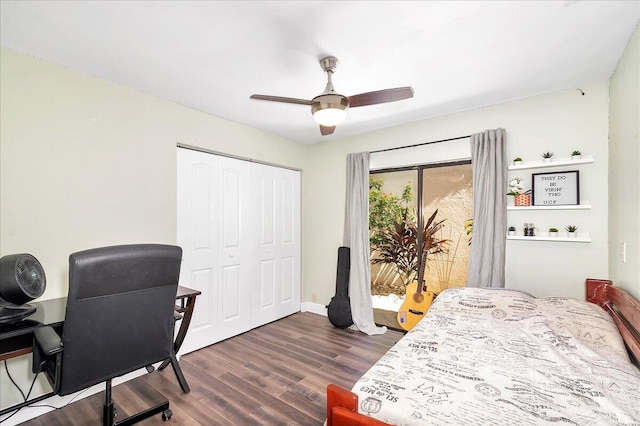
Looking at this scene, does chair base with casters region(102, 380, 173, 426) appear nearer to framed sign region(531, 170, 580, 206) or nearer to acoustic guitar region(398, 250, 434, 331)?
acoustic guitar region(398, 250, 434, 331)

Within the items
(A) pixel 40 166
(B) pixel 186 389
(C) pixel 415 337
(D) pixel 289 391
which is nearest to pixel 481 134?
(C) pixel 415 337

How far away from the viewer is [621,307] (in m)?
1.93

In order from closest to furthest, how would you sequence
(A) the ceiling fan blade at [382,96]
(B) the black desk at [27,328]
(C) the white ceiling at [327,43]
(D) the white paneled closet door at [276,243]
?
(B) the black desk at [27,328], (C) the white ceiling at [327,43], (A) the ceiling fan blade at [382,96], (D) the white paneled closet door at [276,243]

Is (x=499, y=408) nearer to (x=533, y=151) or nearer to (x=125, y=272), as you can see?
(x=125, y=272)

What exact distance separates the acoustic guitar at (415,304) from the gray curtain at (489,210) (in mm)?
→ 559

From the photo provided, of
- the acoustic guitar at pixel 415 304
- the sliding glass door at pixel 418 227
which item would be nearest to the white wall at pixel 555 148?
the sliding glass door at pixel 418 227

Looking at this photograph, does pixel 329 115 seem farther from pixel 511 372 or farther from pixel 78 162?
pixel 78 162

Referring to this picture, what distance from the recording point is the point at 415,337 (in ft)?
6.34

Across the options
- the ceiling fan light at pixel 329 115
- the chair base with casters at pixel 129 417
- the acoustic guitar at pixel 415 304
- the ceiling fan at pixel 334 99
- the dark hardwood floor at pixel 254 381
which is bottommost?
the dark hardwood floor at pixel 254 381

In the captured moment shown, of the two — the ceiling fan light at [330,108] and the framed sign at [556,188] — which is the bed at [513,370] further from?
the ceiling fan light at [330,108]

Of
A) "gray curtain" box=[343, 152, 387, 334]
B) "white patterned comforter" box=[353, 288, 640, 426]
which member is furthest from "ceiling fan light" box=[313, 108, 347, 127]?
"gray curtain" box=[343, 152, 387, 334]

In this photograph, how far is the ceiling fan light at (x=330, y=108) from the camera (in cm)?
193

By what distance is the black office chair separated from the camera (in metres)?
1.48

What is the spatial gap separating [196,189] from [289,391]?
214 cm
